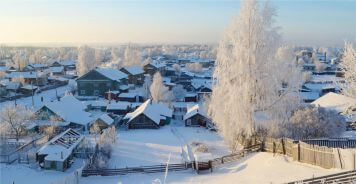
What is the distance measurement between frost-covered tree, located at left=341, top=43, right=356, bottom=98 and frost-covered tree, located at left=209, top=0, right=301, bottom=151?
2742 mm

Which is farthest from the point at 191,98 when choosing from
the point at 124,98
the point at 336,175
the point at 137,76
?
the point at 336,175

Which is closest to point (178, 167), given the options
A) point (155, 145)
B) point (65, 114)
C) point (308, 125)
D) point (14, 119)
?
point (308, 125)

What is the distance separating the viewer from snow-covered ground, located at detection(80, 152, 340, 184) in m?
18.9

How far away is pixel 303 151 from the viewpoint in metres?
20.7

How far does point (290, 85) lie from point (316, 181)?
388 inches

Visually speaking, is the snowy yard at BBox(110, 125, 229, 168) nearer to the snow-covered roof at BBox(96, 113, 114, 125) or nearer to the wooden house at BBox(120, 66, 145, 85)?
the snow-covered roof at BBox(96, 113, 114, 125)

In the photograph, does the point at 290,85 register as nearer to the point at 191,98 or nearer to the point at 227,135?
the point at 227,135

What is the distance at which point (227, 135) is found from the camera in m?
26.0

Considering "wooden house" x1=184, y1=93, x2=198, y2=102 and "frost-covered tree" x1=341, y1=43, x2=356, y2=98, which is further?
"wooden house" x1=184, y1=93, x2=198, y2=102

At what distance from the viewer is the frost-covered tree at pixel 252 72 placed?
79.0 feet

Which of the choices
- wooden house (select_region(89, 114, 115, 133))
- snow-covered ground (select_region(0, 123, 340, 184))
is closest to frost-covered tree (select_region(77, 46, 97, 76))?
wooden house (select_region(89, 114, 115, 133))

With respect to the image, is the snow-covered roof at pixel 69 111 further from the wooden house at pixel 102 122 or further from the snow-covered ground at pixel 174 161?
the snow-covered ground at pixel 174 161

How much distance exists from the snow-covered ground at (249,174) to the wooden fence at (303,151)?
1.13 ft

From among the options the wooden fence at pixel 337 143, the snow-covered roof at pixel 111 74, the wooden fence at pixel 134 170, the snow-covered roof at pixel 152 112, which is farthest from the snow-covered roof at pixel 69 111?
the wooden fence at pixel 337 143
